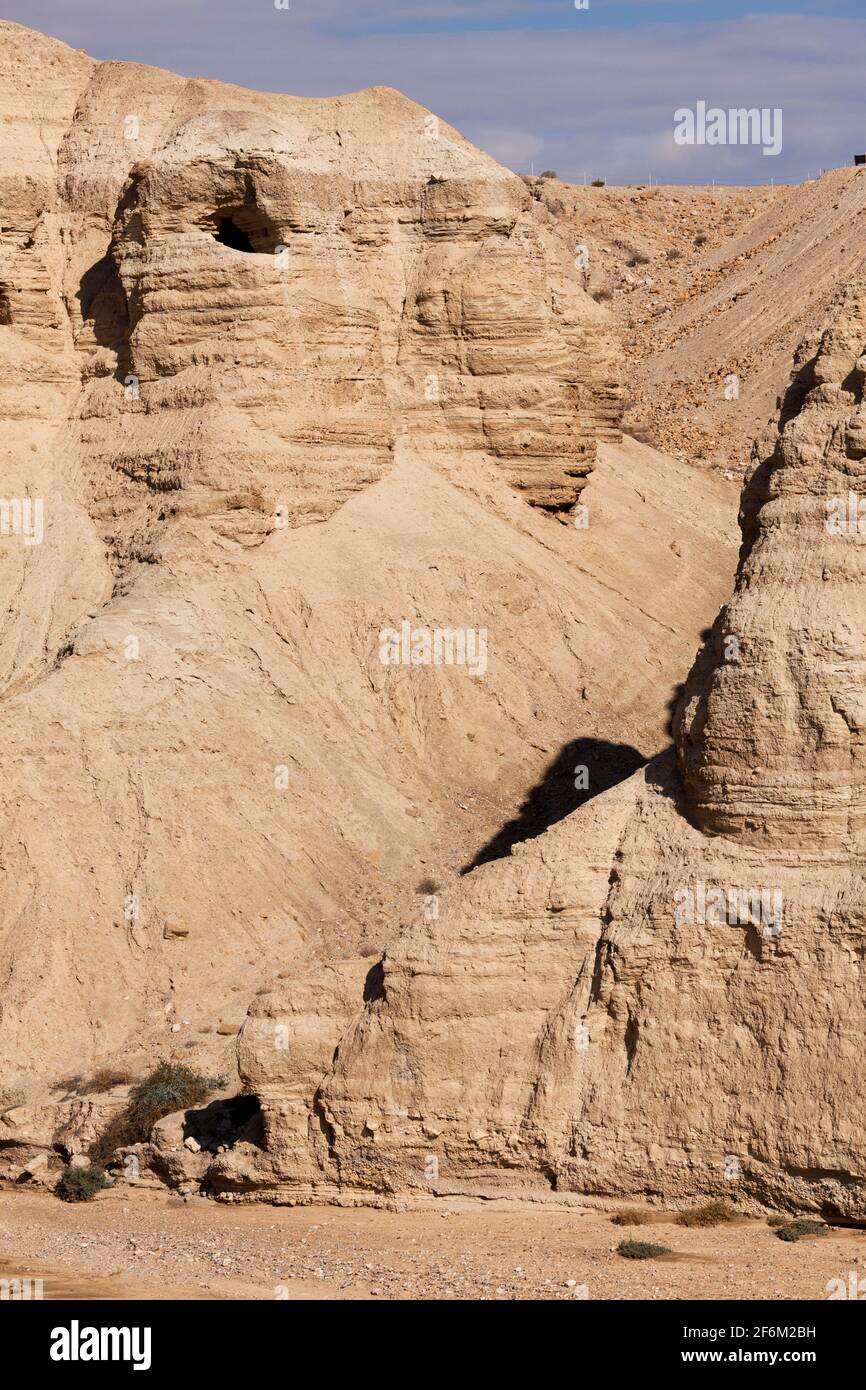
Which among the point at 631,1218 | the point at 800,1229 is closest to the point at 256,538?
the point at 631,1218

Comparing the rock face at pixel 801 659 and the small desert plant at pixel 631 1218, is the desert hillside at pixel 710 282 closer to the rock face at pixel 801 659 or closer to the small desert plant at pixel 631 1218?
the rock face at pixel 801 659

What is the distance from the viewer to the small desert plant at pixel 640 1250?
1745 cm

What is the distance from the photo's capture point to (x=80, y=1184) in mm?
21906

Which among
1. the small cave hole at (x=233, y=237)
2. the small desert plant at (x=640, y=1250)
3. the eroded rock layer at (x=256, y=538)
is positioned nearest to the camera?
the small desert plant at (x=640, y=1250)

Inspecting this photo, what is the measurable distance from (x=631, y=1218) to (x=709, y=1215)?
632 mm

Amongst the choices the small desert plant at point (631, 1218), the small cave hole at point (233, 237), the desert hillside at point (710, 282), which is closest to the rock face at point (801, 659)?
the small desert plant at point (631, 1218)

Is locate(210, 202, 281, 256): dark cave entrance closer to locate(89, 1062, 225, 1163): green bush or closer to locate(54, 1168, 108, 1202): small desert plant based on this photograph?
locate(89, 1062, 225, 1163): green bush

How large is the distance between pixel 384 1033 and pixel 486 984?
98cm

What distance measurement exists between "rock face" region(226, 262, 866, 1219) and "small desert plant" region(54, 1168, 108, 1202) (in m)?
2.06

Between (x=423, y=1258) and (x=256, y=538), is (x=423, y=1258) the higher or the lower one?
the lower one

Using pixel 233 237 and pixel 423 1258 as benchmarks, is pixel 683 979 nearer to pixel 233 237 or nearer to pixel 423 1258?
pixel 423 1258

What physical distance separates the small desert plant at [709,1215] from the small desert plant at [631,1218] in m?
0.27

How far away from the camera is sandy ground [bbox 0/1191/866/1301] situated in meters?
16.9

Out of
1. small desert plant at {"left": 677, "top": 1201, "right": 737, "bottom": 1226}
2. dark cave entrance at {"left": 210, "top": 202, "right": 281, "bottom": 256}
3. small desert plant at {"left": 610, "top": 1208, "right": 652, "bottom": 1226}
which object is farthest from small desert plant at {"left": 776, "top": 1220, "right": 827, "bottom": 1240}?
dark cave entrance at {"left": 210, "top": 202, "right": 281, "bottom": 256}
